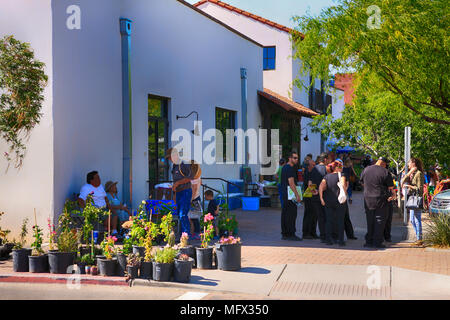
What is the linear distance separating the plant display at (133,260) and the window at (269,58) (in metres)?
20.5

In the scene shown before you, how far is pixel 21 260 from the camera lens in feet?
25.9

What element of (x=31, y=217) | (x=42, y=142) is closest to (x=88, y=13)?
(x=42, y=142)

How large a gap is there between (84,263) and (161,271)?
4.34 feet

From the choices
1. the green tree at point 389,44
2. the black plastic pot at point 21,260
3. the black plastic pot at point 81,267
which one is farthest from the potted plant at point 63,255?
the green tree at point 389,44

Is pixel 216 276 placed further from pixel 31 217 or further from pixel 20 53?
pixel 20 53

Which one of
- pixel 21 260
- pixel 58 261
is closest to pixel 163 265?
pixel 58 261

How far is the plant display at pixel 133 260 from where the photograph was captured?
7.36m

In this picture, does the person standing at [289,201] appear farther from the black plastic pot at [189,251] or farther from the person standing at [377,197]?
the black plastic pot at [189,251]

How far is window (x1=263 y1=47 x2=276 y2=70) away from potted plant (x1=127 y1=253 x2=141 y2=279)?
20542mm

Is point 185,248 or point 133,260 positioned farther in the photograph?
point 185,248

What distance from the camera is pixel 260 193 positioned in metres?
18.5

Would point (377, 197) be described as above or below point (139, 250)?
above

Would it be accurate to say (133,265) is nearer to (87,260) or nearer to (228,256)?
(87,260)

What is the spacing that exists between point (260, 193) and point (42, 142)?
32.0ft
